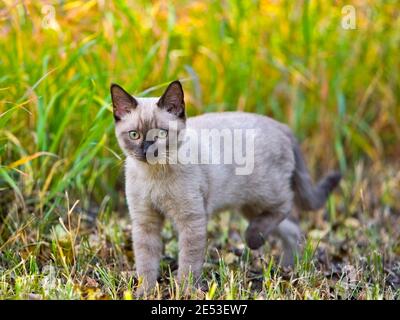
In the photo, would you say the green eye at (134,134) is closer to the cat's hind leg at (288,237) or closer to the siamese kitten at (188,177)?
the siamese kitten at (188,177)

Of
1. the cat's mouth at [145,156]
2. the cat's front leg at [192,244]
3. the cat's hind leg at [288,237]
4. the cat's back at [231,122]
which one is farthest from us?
the cat's hind leg at [288,237]

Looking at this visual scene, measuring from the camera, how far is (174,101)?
3521 millimetres

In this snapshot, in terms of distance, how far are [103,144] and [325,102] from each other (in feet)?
6.99

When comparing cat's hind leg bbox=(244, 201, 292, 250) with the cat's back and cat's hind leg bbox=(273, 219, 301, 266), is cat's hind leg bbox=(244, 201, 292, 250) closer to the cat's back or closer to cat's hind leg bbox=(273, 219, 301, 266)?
cat's hind leg bbox=(273, 219, 301, 266)

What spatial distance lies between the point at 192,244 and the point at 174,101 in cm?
77

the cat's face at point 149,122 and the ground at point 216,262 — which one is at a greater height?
the cat's face at point 149,122

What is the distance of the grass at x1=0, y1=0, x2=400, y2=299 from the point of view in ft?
12.0

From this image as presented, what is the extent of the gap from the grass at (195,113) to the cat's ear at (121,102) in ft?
1.00

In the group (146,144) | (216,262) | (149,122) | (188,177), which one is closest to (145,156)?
(146,144)

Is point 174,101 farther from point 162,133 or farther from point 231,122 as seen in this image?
point 231,122

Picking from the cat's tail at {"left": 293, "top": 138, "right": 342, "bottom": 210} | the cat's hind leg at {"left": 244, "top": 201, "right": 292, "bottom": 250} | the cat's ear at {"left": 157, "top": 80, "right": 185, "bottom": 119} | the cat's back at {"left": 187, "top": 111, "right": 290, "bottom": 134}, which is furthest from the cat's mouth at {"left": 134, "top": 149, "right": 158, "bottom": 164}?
the cat's tail at {"left": 293, "top": 138, "right": 342, "bottom": 210}

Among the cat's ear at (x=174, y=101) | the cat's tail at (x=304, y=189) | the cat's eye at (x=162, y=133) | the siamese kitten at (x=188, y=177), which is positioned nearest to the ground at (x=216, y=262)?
the siamese kitten at (x=188, y=177)

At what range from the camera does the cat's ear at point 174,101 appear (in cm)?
348
